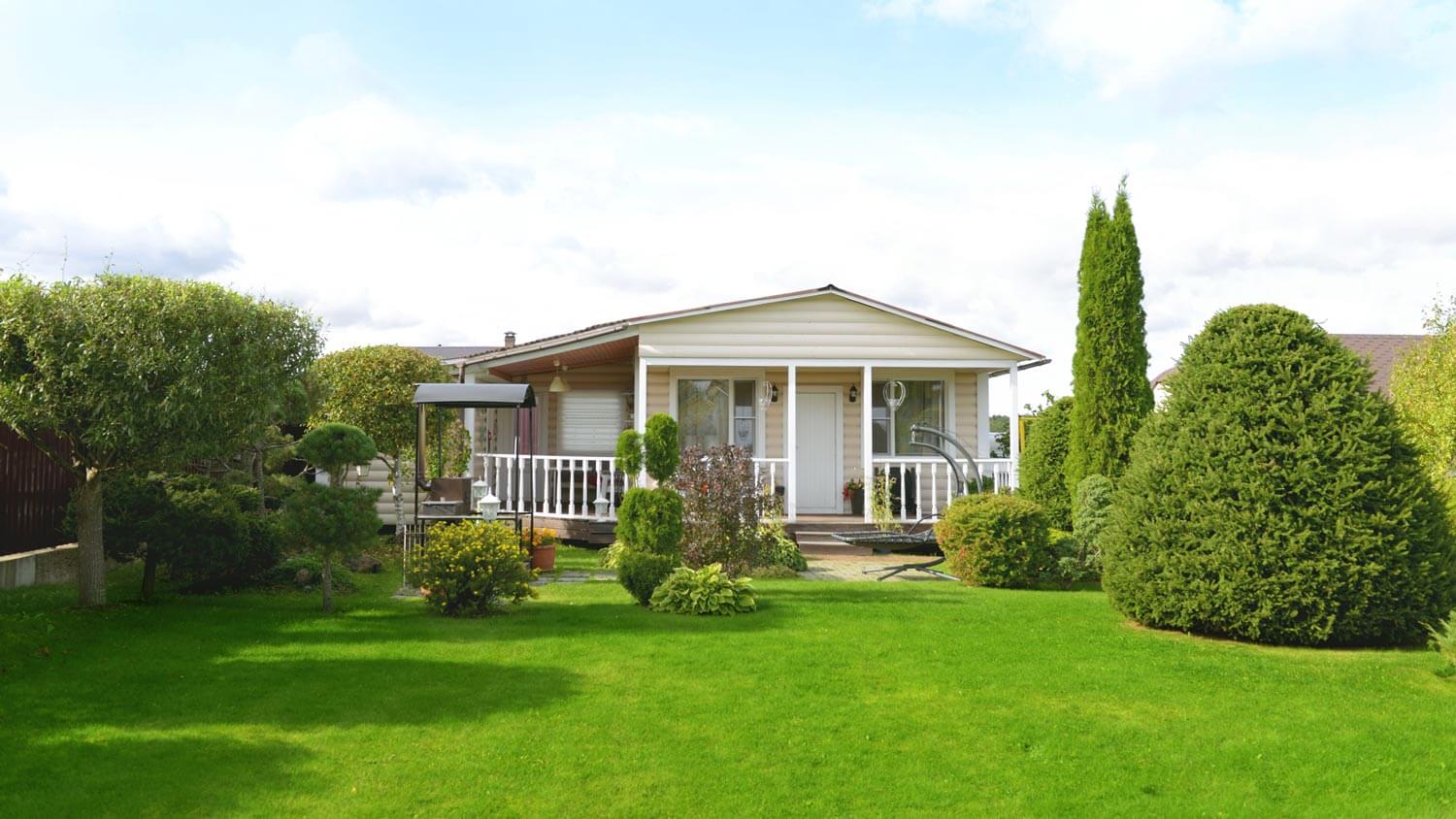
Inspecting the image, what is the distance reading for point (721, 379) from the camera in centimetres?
1784

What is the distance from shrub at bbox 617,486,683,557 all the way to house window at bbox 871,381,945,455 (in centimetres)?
804

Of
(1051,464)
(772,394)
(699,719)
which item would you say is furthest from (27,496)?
(1051,464)

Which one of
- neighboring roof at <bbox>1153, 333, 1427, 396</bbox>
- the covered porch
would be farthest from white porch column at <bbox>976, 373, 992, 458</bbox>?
neighboring roof at <bbox>1153, 333, 1427, 396</bbox>

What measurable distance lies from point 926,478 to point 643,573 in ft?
29.9

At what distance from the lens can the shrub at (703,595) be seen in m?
9.46

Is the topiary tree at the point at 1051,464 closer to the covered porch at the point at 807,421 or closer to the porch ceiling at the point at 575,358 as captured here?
the covered porch at the point at 807,421

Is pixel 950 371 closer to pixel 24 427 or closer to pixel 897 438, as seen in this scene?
pixel 897 438

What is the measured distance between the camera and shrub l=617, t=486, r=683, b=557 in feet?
34.6

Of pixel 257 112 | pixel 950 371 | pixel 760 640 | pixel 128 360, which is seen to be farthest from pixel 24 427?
pixel 950 371

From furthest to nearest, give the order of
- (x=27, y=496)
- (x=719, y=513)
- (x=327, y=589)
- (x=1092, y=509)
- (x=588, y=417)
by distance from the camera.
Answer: (x=588, y=417) < (x=1092, y=509) < (x=719, y=513) < (x=27, y=496) < (x=327, y=589)

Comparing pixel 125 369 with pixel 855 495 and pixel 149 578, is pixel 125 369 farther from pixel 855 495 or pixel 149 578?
pixel 855 495

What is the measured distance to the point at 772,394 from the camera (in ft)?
57.9

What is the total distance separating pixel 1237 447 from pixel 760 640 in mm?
4295

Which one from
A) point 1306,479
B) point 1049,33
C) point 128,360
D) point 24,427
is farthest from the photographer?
point 1049,33
